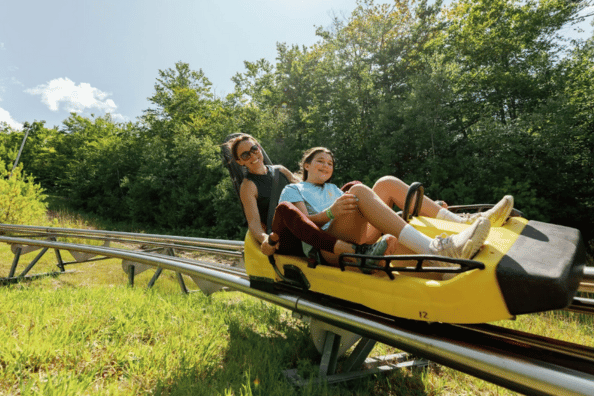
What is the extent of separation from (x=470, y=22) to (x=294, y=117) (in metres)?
9.29

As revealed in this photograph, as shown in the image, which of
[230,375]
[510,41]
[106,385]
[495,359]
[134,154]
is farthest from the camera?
[134,154]

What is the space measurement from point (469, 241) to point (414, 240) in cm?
33

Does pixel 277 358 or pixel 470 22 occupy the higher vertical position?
pixel 470 22

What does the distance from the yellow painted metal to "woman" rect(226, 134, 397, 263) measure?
0.12 meters

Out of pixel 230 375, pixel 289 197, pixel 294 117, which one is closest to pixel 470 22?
pixel 294 117

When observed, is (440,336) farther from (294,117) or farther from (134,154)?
(134,154)

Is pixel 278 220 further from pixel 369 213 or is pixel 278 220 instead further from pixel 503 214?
pixel 503 214

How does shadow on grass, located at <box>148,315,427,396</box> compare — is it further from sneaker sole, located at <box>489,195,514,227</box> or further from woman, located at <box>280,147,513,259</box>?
sneaker sole, located at <box>489,195,514,227</box>

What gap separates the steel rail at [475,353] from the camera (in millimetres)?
987

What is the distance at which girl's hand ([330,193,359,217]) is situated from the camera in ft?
5.77

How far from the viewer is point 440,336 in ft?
4.37

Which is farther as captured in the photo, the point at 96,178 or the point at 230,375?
the point at 96,178

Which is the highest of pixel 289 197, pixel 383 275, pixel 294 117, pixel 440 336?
pixel 294 117

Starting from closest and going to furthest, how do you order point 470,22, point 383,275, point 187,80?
1. point 383,275
2. point 470,22
3. point 187,80
